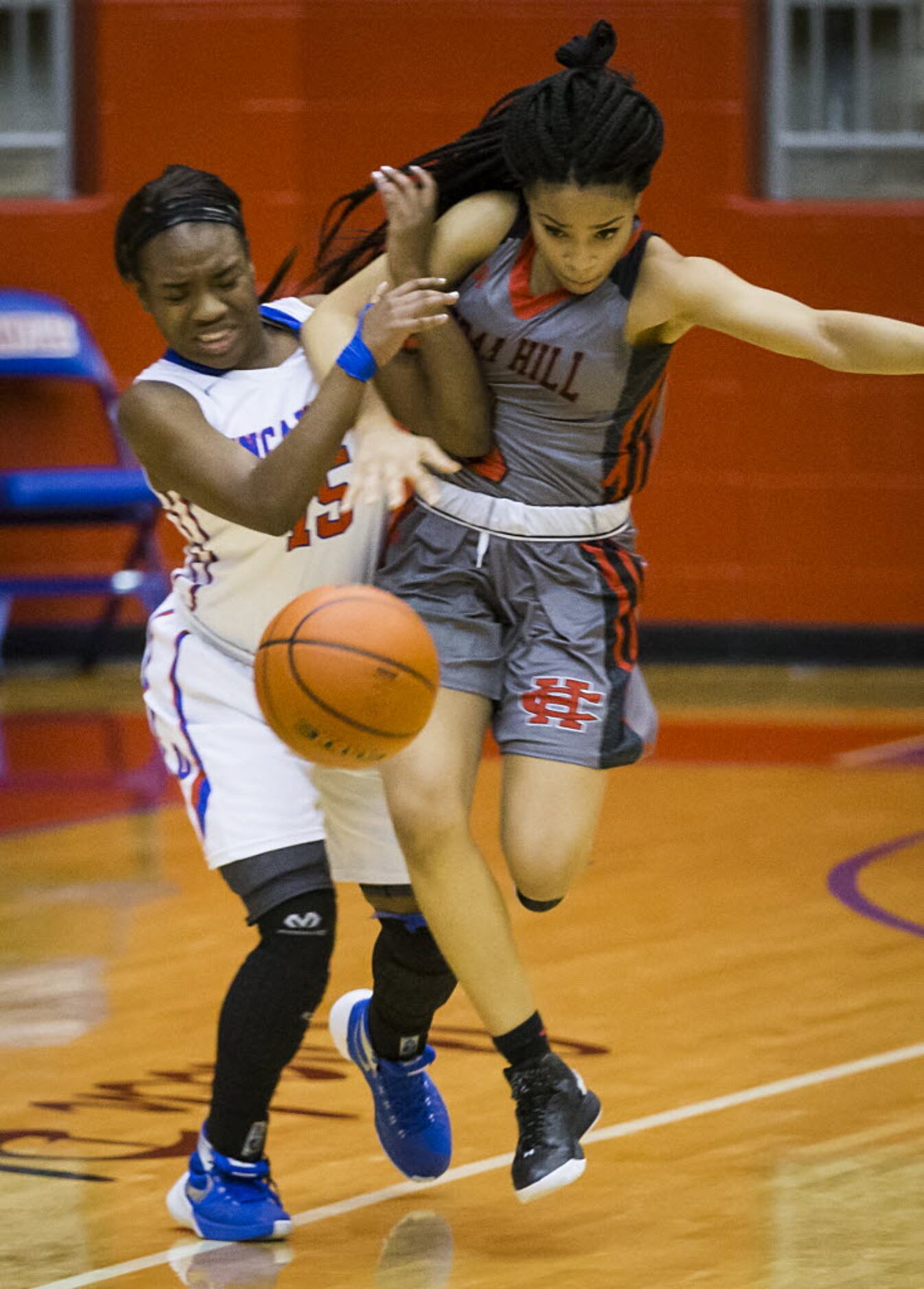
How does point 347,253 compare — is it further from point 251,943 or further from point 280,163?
point 280,163

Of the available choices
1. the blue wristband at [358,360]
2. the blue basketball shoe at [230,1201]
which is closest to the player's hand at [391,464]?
the blue wristband at [358,360]

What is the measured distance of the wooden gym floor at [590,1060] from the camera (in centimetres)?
293

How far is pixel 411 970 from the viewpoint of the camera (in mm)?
3229

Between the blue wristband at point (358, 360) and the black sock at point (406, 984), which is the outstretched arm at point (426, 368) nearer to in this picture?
the blue wristband at point (358, 360)

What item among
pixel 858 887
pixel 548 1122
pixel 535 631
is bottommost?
pixel 858 887

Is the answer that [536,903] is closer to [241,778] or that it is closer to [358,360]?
[241,778]

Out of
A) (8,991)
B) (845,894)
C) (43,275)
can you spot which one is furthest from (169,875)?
(43,275)

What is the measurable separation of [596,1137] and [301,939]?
769mm

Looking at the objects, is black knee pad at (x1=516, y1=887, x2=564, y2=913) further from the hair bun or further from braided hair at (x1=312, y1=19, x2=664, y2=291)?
the hair bun

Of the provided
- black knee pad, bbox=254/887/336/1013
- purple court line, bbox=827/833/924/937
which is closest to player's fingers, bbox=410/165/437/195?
black knee pad, bbox=254/887/336/1013

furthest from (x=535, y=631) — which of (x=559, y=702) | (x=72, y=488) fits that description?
(x=72, y=488)

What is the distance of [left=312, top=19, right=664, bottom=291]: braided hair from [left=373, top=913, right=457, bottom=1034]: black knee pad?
3.57 ft

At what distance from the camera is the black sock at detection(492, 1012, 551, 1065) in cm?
303

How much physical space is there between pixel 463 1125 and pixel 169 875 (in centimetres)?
202
